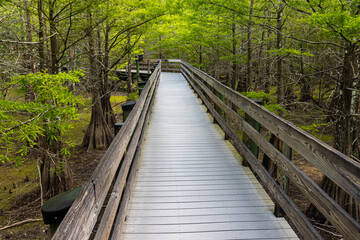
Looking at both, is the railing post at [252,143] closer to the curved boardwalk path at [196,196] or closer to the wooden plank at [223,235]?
the curved boardwalk path at [196,196]

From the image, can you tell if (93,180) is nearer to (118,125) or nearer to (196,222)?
(196,222)

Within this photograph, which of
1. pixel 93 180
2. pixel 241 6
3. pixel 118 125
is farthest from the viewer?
pixel 241 6

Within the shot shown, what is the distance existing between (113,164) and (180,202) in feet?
4.57

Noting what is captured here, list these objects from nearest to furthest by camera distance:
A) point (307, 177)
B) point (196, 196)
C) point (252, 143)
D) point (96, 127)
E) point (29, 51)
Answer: point (307, 177) < point (196, 196) < point (252, 143) < point (29, 51) < point (96, 127)

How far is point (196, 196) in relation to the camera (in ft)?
12.2

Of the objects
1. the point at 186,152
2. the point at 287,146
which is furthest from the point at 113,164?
the point at 186,152

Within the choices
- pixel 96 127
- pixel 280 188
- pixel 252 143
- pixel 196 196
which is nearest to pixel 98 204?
pixel 196 196

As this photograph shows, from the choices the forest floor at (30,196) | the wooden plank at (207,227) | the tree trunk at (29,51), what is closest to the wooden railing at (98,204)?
the wooden plank at (207,227)

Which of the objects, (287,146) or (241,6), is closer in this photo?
(287,146)

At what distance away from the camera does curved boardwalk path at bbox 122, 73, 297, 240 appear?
2.96 m

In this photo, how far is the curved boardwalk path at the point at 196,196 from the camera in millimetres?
2965

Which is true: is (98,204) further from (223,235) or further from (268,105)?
(268,105)

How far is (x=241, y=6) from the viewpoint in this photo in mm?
11531

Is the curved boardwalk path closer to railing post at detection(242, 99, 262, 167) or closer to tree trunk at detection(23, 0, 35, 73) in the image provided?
railing post at detection(242, 99, 262, 167)
